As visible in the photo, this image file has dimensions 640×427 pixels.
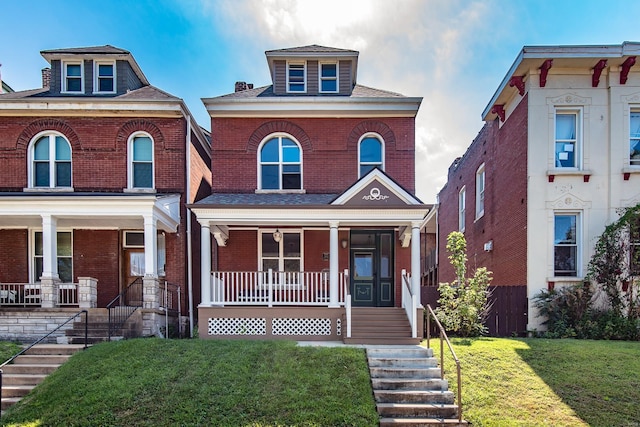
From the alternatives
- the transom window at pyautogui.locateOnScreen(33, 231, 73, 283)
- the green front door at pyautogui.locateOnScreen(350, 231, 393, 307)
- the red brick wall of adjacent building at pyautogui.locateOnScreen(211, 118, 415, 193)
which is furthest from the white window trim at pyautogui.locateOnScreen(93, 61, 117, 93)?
the green front door at pyautogui.locateOnScreen(350, 231, 393, 307)

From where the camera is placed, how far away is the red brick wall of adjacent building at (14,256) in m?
13.8

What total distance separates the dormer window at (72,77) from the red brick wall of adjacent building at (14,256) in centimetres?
504

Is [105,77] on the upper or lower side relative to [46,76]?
lower

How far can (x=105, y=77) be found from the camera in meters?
15.1

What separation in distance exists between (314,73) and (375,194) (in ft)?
18.5

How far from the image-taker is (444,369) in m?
9.08

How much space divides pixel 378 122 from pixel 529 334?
25.5ft

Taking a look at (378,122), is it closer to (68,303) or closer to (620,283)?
(620,283)

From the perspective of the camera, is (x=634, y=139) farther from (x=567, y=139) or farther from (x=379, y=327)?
(x=379, y=327)

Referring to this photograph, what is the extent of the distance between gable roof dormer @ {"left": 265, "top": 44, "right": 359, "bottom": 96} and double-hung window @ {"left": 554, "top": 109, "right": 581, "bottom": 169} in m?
6.61

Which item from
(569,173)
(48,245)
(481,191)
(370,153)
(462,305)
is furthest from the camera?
(481,191)

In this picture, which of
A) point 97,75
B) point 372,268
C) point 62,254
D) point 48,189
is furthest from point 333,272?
point 97,75

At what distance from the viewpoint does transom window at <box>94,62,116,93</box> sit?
15.1 meters

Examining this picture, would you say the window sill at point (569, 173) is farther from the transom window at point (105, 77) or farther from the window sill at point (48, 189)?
the window sill at point (48, 189)
